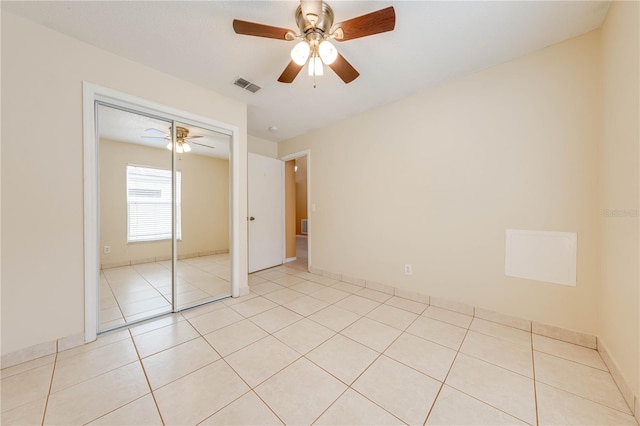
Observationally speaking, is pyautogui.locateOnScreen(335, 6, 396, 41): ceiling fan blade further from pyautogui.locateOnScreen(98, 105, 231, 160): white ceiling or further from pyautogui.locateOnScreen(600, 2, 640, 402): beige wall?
pyautogui.locateOnScreen(98, 105, 231, 160): white ceiling

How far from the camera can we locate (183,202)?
2.70 m

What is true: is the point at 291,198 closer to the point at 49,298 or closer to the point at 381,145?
the point at 381,145

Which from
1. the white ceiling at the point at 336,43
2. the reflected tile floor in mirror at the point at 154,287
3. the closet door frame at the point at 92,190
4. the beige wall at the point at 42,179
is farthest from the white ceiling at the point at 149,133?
the reflected tile floor in mirror at the point at 154,287

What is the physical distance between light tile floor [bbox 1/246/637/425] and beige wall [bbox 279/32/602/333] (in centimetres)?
44

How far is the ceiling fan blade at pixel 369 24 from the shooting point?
1.31m

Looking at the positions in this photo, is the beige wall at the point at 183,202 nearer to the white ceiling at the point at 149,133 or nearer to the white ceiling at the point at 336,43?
the white ceiling at the point at 149,133

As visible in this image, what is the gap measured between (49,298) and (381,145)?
139 inches

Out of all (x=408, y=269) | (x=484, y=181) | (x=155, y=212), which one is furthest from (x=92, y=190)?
(x=484, y=181)

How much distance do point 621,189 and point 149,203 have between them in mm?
4115

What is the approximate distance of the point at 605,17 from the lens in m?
1.59

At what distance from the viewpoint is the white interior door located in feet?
12.8

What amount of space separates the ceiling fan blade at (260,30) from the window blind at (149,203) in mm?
1719

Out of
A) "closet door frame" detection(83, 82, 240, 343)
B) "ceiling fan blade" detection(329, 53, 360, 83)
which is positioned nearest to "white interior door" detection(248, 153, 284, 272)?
"closet door frame" detection(83, 82, 240, 343)

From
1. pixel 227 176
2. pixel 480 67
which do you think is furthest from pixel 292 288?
pixel 480 67
